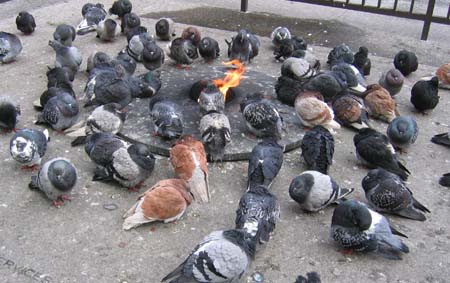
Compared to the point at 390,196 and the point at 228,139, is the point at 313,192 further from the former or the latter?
the point at 228,139

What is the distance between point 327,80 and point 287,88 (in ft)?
1.74

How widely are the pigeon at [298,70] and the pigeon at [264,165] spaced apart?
7.21ft

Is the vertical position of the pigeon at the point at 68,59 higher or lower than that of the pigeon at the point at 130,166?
higher

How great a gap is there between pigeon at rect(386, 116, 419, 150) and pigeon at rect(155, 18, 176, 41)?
4.50m

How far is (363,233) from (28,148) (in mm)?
3274

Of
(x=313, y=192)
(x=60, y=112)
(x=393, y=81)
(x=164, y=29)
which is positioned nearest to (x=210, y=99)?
(x=60, y=112)

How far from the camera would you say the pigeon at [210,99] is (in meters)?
6.04

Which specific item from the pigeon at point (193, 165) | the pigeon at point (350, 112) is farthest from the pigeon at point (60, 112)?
the pigeon at point (350, 112)

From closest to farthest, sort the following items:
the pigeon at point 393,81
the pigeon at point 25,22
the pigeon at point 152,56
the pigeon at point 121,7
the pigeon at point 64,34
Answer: the pigeon at point 393,81 → the pigeon at point 152,56 → the pigeon at point 64,34 → the pigeon at point 25,22 → the pigeon at point 121,7

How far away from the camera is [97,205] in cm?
495

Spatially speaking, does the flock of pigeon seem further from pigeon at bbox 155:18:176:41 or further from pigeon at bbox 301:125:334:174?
pigeon at bbox 155:18:176:41

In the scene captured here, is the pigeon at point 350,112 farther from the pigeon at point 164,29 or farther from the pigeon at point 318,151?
the pigeon at point 164,29

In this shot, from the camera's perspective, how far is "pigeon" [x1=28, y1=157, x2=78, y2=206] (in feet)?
15.6

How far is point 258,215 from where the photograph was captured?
439 centimetres
